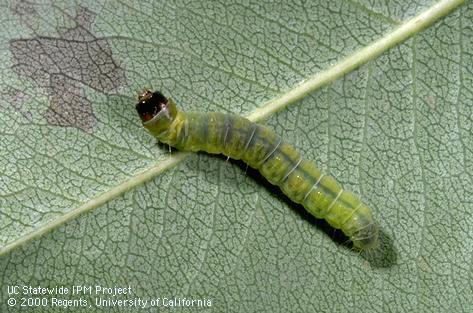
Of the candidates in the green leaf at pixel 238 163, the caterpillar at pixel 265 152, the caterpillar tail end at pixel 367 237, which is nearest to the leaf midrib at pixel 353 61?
the green leaf at pixel 238 163

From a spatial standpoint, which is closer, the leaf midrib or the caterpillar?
the caterpillar

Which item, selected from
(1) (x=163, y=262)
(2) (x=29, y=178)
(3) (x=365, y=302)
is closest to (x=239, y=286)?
(1) (x=163, y=262)

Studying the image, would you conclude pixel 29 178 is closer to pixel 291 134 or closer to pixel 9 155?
pixel 9 155

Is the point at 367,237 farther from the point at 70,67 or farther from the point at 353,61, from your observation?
the point at 70,67

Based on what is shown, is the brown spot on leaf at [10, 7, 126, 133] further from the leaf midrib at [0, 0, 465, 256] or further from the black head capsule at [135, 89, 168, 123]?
the leaf midrib at [0, 0, 465, 256]

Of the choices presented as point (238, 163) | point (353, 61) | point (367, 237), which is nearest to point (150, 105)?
point (238, 163)

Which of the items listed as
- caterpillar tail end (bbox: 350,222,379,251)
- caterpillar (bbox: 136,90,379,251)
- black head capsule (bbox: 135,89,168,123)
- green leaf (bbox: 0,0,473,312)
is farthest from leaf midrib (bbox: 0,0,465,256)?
caterpillar tail end (bbox: 350,222,379,251)
